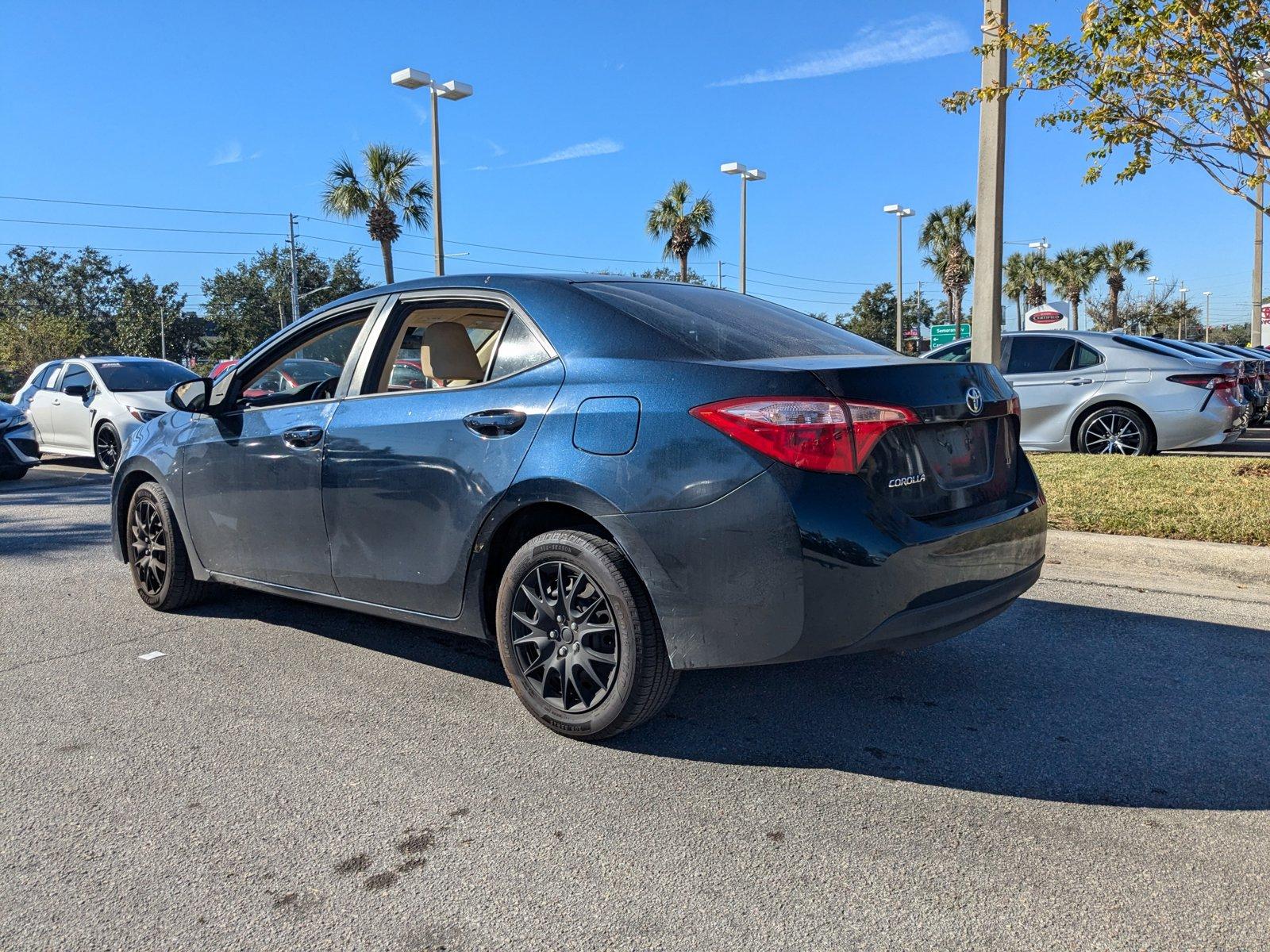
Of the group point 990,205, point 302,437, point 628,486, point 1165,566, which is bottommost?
point 1165,566

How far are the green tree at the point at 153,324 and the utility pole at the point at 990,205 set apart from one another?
84.2 meters

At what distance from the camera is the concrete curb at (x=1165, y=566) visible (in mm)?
5539

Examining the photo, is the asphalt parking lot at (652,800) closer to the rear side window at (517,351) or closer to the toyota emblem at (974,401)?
the toyota emblem at (974,401)

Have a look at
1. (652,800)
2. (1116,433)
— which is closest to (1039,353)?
(1116,433)

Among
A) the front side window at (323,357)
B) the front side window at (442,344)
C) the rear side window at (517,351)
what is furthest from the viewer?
the front side window at (323,357)

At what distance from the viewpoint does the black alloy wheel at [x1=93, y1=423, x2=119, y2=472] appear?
1270cm

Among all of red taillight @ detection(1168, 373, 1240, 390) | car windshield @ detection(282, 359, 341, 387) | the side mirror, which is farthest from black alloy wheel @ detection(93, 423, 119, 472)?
red taillight @ detection(1168, 373, 1240, 390)

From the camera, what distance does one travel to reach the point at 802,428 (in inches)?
120

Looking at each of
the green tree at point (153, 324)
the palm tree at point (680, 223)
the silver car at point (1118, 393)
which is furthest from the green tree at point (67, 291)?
the silver car at point (1118, 393)

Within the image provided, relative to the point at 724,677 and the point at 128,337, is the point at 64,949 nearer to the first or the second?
the point at 724,677

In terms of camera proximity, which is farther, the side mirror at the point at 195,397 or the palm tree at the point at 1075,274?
the palm tree at the point at 1075,274

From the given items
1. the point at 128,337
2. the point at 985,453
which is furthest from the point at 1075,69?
the point at 128,337

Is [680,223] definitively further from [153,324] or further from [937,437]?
[153,324]

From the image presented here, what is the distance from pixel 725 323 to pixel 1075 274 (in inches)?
2355
